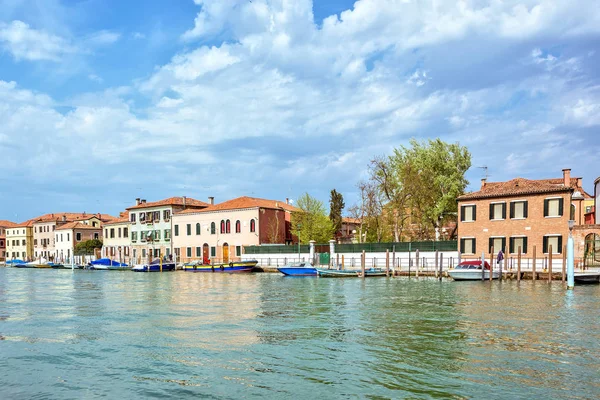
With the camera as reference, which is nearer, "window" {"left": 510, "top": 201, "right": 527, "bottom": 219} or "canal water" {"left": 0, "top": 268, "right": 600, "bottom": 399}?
"canal water" {"left": 0, "top": 268, "right": 600, "bottom": 399}

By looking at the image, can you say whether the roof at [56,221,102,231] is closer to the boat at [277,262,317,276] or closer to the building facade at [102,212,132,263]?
the building facade at [102,212,132,263]

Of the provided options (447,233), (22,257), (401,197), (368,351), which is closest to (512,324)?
(368,351)

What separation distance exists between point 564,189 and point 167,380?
1260 inches

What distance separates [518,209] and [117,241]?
53364 mm

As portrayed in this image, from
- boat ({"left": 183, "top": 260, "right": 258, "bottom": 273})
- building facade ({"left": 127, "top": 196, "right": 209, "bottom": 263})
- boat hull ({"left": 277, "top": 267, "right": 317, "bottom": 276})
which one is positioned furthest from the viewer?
building facade ({"left": 127, "top": 196, "right": 209, "bottom": 263})

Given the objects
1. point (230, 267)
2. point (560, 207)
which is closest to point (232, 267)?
point (230, 267)

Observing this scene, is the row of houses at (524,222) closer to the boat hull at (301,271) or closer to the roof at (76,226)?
the boat hull at (301,271)

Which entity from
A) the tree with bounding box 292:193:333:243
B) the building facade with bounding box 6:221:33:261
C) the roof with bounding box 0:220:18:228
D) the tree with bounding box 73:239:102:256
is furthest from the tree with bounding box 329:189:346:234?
the roof with bounding box 0:220:18:228

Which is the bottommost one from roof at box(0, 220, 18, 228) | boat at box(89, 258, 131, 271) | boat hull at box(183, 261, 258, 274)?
boat at box(89, 258, 131, 271)

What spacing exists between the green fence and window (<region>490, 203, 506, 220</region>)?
3.63 meters

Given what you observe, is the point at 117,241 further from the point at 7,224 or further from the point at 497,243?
the point at 497,243

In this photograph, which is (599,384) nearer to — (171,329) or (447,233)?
(171,329)

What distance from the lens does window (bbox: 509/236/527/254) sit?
37125 millimetres

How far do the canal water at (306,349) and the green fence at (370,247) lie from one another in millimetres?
18513
